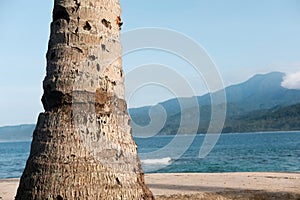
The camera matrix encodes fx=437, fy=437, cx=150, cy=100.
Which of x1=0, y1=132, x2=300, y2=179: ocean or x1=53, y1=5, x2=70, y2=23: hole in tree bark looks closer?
x1=53, y1=5, x2=70, y2=23: hole in tree bark

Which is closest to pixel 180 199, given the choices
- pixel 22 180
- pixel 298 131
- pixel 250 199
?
pixel 250 199

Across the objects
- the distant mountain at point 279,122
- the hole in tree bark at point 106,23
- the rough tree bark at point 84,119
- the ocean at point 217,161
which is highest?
the distant mountain at point 279,122

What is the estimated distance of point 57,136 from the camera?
599 cm

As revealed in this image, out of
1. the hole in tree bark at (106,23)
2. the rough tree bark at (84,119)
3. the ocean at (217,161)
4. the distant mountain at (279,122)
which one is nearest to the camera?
the rough tree bark at (84,119)

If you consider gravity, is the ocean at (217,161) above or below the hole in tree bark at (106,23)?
above

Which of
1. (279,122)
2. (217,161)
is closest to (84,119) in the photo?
(217,161)

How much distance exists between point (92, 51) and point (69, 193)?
2.01 m

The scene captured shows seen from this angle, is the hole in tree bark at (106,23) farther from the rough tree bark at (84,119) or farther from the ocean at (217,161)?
the ocean at (217,161)

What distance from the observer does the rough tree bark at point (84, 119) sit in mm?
5844

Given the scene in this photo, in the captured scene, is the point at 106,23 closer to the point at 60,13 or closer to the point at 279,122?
the point at 60,13

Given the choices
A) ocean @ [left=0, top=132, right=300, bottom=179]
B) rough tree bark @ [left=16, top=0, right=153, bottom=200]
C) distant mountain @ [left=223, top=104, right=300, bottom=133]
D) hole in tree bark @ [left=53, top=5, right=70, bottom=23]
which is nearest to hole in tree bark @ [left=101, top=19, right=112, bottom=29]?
rough tree bark @ [left=16, top=0, right=153, bottom=200]

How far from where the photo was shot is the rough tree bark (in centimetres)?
584

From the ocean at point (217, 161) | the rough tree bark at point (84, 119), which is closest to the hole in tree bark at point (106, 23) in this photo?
the rough tree bark at point (84, 119)

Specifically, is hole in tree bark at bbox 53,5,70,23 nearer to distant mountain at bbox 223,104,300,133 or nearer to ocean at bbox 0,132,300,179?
ocean at bbox 0,132,300,179
